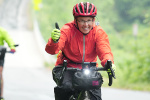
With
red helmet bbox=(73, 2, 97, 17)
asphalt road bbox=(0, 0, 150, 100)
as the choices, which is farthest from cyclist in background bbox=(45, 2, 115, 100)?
asphalt road bbox=(0, 0, 150, 100)

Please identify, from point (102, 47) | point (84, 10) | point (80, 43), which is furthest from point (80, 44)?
point (84, 10)

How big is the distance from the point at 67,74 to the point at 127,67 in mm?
11843

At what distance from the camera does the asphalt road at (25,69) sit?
11.7m

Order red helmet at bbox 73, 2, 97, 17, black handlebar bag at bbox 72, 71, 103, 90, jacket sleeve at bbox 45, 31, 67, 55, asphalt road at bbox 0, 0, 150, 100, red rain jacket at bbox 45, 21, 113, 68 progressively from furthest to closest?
asphalt road at bbox 0, 0, 150, 100, red rain jacket at bbox 45, 21, 113, 68, red helmet at bbox 73, 2, 97, 17, jacket sleeve at bbox 45, 31, 67, 55, black handlebar bag at bbox 72, 71, 103, 90

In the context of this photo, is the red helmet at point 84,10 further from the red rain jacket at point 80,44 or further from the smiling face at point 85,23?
the red rain jacket at point 80,44

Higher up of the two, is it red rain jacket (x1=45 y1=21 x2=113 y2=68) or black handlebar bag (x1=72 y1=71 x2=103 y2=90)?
red rain jacket (x1=45 y1=21 x2=113 y2=68)

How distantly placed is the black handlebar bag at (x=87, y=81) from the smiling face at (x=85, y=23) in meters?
0.73

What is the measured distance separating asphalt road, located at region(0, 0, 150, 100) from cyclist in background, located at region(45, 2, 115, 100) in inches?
226

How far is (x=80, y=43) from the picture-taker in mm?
5059

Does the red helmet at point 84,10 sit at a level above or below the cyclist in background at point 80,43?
above

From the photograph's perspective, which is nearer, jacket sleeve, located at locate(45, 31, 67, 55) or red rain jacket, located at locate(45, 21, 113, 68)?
jacket sleeve, located at locate(45, 31, 67, 55)

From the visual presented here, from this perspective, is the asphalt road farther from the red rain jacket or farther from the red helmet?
the red helmet

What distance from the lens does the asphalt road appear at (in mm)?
11672

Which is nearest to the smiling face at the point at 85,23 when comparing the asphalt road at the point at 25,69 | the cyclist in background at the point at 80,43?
the cyclist in background at the point at 80,43
